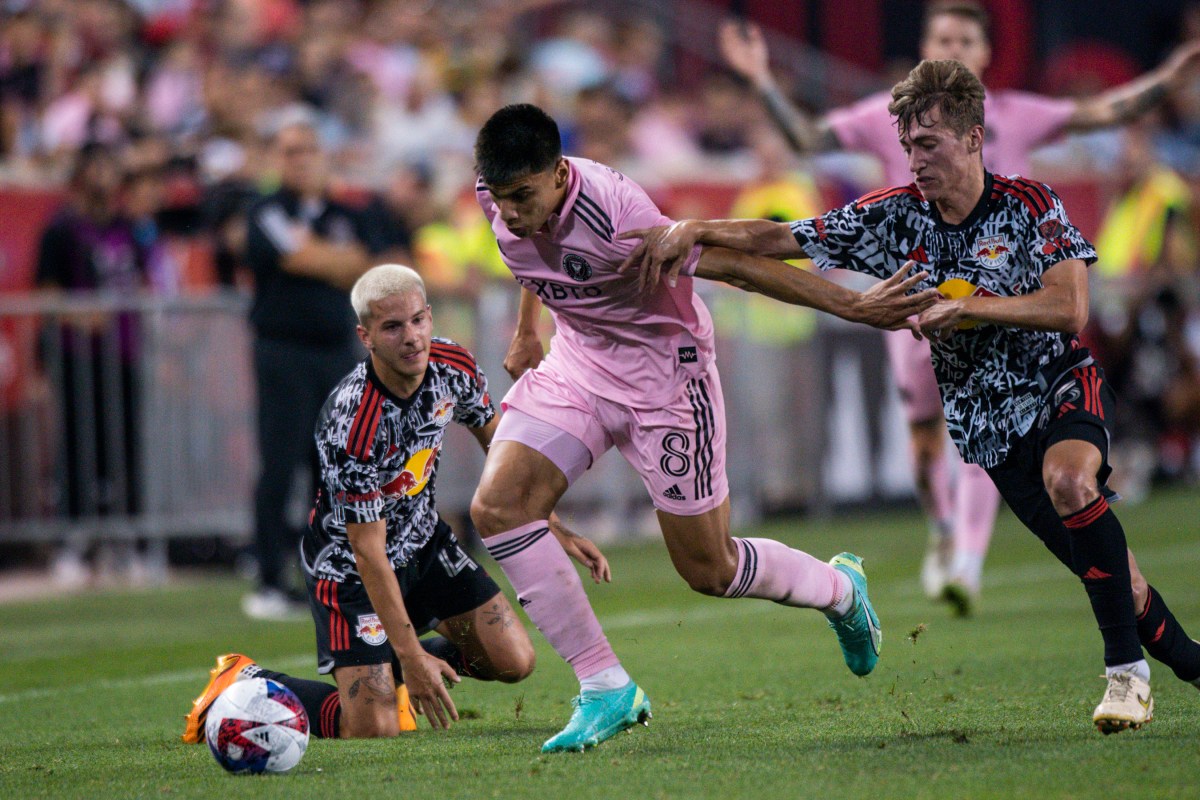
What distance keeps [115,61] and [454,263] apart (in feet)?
11.2

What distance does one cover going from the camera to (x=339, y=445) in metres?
5.88

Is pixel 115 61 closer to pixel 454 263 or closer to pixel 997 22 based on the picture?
pixel 454 263

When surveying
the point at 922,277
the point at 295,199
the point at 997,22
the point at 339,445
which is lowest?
the point at 339,445

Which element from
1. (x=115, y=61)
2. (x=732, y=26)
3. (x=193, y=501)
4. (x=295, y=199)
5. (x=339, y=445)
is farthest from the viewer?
(x=115, y=61)

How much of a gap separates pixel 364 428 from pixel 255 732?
121 centimetres

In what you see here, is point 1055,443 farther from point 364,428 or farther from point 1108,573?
point 364,428

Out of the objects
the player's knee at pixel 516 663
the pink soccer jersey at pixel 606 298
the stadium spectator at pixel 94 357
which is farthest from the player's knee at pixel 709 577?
the stadium spectator at pixel 94 357

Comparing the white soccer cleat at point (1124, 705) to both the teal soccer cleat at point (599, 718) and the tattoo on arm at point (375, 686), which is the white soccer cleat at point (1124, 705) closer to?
the teal soccer cleat at point (599, 718)

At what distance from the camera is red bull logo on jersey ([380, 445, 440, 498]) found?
6.07 m

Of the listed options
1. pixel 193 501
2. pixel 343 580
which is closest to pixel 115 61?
pixel 193 501

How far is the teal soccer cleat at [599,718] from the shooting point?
529 cm

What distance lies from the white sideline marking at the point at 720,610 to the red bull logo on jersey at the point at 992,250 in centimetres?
370

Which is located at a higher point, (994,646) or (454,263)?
(454,263)

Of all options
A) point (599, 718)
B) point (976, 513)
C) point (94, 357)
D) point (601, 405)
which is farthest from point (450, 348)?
point (94, 357)
